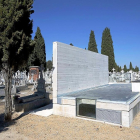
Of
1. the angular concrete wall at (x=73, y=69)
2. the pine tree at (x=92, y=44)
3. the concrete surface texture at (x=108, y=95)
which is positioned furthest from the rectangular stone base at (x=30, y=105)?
the pine tree at (x=92, y=44)

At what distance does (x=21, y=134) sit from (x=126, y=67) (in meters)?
66.4

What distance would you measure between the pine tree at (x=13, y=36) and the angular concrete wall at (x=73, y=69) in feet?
5.08

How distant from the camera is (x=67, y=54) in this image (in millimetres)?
7734

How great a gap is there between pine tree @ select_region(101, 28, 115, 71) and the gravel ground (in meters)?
27.1

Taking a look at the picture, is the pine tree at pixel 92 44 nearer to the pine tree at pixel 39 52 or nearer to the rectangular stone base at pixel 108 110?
the pine tree at pixel 39 52

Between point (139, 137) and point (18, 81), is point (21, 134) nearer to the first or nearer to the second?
point (139, 137)

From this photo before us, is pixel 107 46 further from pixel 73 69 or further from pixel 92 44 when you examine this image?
pixel 73 69

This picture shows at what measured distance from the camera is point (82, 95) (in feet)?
23.9

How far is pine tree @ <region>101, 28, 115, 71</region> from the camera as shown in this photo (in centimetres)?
3225

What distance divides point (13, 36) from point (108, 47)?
29.6m

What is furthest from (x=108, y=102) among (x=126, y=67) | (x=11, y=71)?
(x=126, y=67)

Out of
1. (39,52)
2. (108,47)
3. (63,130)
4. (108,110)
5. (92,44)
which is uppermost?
(92,44)

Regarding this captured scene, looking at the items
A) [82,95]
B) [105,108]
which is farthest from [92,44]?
[105,108]

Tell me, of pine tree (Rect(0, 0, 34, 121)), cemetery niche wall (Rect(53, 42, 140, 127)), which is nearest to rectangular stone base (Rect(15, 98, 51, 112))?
pine tree (Rect(0, 0, 34, 121))
